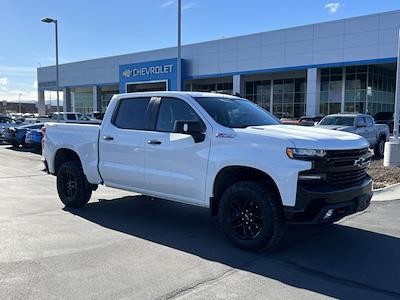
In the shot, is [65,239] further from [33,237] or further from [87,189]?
[87,189]

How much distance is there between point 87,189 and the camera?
8.02 metres

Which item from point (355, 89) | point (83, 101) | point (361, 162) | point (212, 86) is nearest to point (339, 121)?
point (361, 162)

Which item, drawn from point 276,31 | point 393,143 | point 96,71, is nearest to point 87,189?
point 393,143

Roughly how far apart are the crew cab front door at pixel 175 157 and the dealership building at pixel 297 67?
28.8m

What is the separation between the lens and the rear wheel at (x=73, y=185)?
7961 mm

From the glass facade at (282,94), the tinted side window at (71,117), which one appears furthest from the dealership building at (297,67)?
the tinted side window at (71,117)

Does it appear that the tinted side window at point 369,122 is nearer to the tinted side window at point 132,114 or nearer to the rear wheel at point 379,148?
the rear wheel at point 379,148

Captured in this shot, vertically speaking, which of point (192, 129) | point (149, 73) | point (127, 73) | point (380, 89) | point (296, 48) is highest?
point (296, 48)

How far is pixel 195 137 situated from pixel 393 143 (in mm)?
9271

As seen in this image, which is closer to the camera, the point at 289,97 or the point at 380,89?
the point at 380,89

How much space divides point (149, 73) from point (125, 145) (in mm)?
41255

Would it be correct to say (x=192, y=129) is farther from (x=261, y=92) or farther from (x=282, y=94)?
(x=261, y=92)

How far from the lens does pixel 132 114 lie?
7.25m

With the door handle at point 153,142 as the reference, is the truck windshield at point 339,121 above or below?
above
